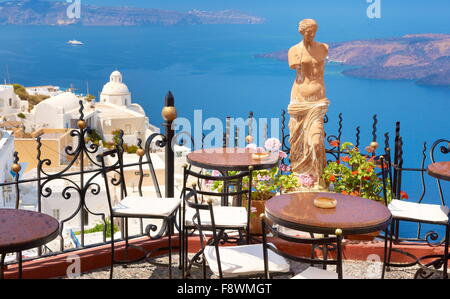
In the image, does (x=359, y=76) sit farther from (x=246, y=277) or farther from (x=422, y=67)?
→ (x=246, y=277)

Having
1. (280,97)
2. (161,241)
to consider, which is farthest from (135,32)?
(161,241)

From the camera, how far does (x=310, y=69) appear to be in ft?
21.3

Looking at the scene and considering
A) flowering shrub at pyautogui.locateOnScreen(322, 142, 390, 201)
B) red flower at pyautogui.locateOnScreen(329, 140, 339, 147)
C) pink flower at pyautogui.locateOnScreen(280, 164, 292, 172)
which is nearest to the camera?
flowering shrub at pyautogui.locateOnScreen(322, 142, 390, 201)

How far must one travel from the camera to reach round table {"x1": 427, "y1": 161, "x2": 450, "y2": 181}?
4.85 metres

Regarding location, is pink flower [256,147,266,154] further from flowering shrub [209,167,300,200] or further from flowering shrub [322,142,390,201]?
flowering shrub [322,142,390,201]

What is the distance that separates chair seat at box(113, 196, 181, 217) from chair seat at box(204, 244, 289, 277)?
719 mm

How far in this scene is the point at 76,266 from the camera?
16.3ft

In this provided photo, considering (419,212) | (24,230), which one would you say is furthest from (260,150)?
(24,230)

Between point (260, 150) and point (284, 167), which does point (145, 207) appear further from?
point (284, 167)

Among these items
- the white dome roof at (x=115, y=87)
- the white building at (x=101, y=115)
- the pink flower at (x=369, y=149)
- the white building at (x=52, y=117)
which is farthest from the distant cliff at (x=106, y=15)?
the pink flower at (x=369, y=149)

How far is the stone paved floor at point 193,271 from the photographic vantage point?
5.01 meters

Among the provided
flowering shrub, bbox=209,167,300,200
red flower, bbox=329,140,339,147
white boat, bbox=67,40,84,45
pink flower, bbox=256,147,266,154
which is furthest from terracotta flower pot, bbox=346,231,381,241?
white boat, bbox=67,40,84,45

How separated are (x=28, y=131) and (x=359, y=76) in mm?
36523

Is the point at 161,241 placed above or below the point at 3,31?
below
